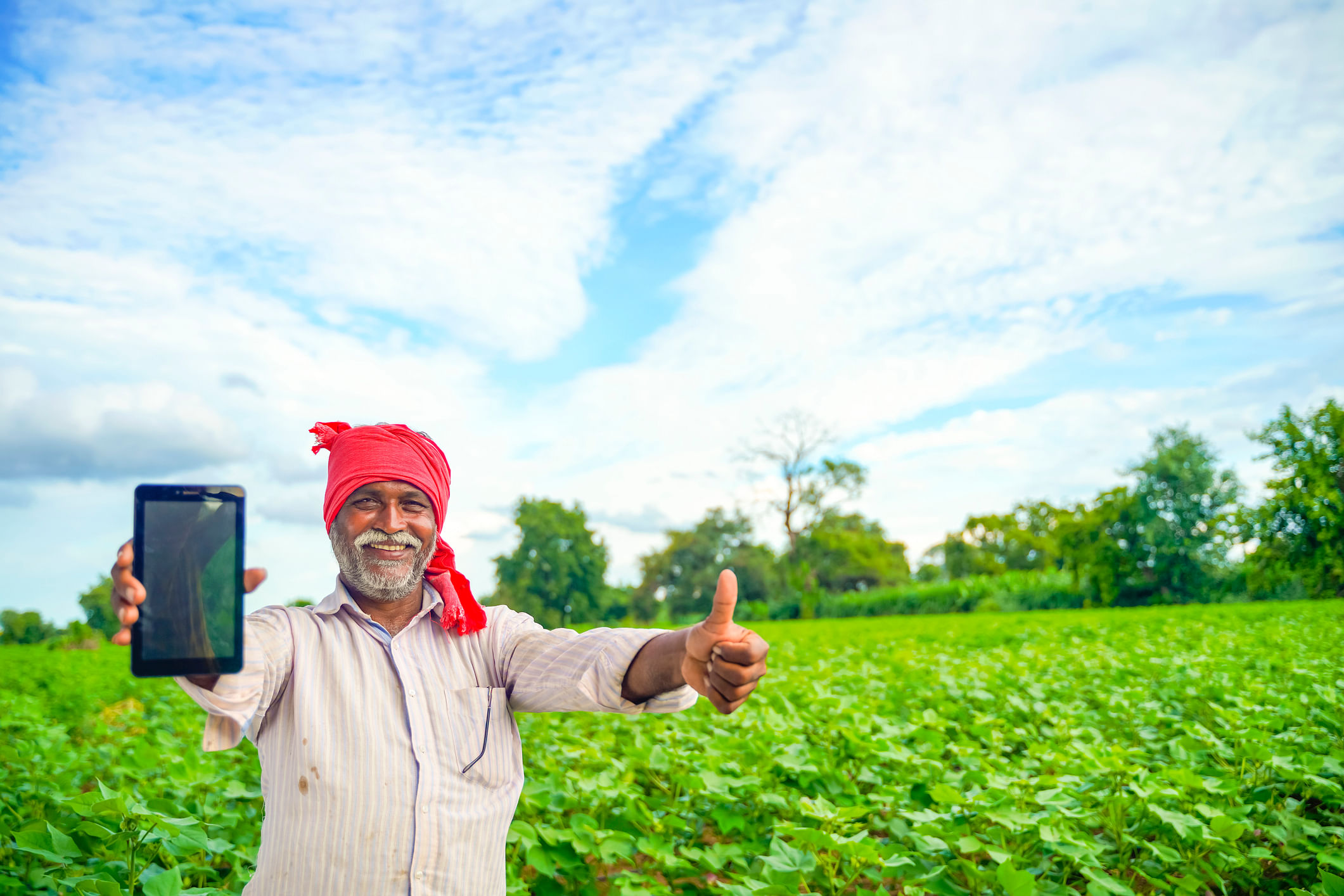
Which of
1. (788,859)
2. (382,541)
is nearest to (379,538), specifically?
(382,541)

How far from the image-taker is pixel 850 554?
46031 millimetres

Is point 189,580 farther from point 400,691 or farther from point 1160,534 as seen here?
point 1160,534

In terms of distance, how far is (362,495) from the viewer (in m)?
1.96

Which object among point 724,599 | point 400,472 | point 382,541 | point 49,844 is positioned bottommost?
point 49,844

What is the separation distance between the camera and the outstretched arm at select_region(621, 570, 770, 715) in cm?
147

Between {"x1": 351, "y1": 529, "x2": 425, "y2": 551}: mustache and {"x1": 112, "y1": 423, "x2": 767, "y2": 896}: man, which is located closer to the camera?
{"x1": 112, "y1": 423, "x2": 767, "y2": 896}: man

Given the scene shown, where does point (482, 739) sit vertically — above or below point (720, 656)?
below

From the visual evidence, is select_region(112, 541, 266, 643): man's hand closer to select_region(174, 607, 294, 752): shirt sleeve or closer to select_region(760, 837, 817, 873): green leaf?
select_region(174, 607, 294, 752): shirt sleeve

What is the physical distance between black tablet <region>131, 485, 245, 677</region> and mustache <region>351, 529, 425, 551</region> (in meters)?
0.51

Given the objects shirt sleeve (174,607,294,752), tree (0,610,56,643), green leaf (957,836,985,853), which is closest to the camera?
shirt sleeve (174,607,294,752)

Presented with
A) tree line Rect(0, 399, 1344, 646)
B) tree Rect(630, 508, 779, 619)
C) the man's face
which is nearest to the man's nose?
the man's face

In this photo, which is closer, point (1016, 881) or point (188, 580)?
point (188, 580)

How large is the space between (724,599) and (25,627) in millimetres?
23858

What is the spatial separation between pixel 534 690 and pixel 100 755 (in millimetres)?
3123
